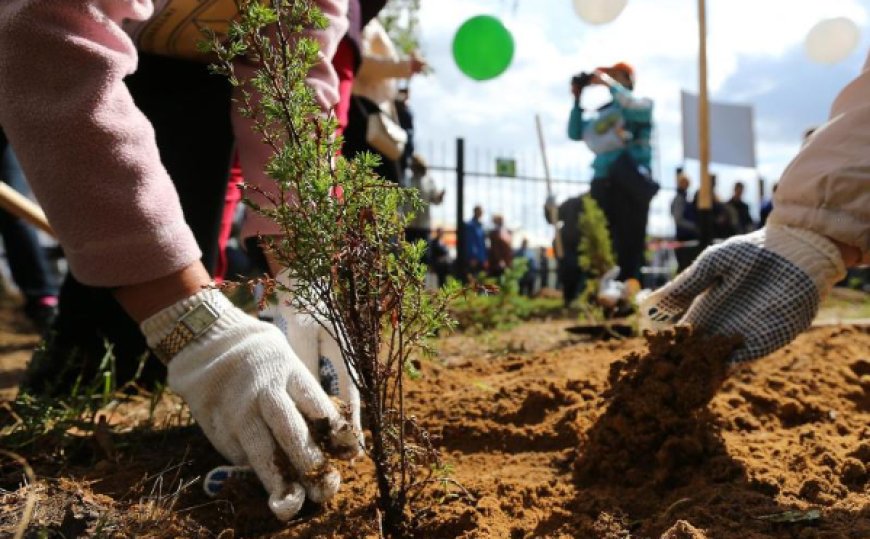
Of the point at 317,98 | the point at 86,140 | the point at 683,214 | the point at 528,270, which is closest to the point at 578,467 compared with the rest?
Result: the point at 317,98

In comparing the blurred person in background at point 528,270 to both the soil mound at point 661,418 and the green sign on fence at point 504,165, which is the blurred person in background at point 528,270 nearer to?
the green sign on fence at point 504,165

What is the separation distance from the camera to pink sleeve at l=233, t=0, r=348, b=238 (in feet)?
6.52

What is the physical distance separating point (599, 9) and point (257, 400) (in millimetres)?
4907

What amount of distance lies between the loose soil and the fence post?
6.33 metres

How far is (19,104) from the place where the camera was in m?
1.54

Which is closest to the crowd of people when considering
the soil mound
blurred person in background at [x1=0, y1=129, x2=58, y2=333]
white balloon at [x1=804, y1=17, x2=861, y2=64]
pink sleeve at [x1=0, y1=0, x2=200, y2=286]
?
pink sleeve at [x1=0, y1=0, x2=200, y2=286]

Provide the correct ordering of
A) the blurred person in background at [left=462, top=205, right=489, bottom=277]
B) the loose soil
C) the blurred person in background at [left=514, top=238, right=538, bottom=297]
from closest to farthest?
the loose soil → the blurred person in background at [left=462, top=205, right=489, bottom=277] → the blurred person in background at [left=514, top=238, right=538, bottom=297]

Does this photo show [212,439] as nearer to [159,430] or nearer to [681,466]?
[159,430]

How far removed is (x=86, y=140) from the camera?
154 centimetres

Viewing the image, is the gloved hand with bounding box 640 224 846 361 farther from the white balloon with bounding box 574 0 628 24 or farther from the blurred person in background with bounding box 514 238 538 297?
the blurred person in background with bounding box 514 238 538 297

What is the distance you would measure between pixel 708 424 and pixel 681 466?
22 centimetres

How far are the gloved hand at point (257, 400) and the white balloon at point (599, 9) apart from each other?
472 cm

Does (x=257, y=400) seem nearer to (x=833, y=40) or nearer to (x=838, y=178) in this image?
(x=838, y=178)

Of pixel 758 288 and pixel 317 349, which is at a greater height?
pixel 758 288
